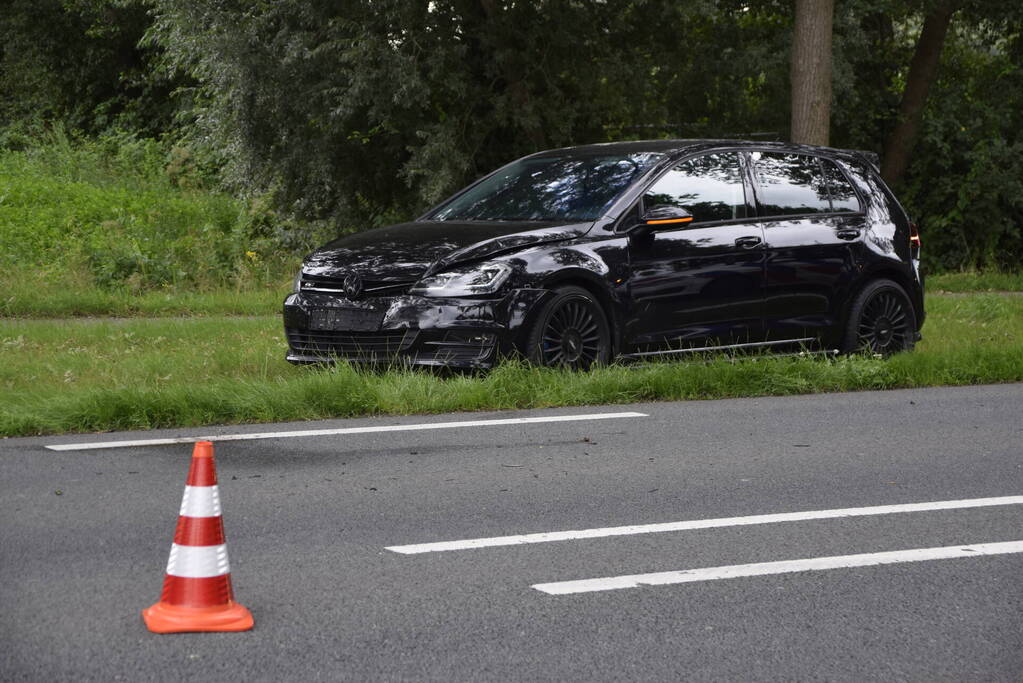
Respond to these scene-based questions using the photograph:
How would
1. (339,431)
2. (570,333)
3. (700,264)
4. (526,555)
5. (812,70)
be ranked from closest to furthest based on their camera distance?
(526,555), (339,431), (570,333), (700,264), (812,70)

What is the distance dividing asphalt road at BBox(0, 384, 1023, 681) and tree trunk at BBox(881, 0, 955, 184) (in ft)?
50.3

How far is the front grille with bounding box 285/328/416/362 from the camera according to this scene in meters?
9.41

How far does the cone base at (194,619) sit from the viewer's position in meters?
4.32

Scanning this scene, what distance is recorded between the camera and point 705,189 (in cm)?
1059

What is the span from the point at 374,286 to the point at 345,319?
1.04ft

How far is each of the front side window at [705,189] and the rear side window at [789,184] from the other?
0.22 m

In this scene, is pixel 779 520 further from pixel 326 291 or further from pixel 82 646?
pixel 326 291

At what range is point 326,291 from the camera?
972 cm

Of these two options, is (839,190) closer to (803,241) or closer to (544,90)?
(803,241)

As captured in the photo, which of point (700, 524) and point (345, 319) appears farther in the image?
point (345, 319)

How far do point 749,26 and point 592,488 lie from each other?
1734 cm

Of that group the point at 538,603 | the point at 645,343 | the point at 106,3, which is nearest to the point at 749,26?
the point at 645,343

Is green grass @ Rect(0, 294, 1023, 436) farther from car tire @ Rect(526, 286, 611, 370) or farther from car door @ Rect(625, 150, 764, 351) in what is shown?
car door @ Rect(625, 150, 764, 351)

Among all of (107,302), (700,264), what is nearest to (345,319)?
(700,264)
